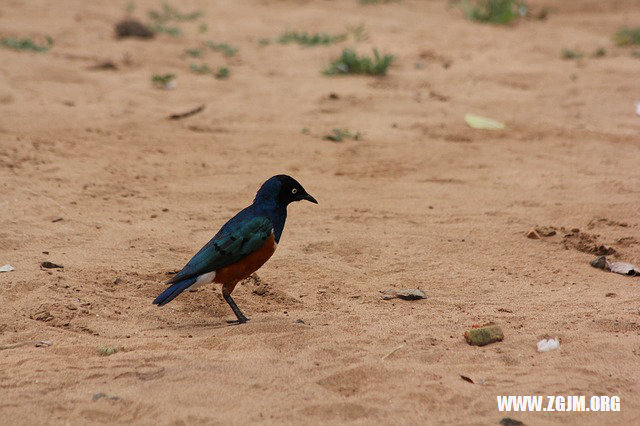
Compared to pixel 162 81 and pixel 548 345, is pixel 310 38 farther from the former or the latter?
pixel 548 345

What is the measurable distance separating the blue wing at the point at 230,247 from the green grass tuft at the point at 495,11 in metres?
8.20

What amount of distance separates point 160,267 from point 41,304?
0.91m

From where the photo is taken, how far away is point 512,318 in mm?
4980

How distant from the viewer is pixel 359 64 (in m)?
10.2

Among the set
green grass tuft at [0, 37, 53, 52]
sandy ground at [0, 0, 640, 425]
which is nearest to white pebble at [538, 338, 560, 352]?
sandy ground at [0, 0, 640, 425]

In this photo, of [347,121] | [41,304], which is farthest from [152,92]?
[41,304]

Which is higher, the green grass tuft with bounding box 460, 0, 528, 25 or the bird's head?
the green grass tuft with bounding box 460, 0, 528, 25

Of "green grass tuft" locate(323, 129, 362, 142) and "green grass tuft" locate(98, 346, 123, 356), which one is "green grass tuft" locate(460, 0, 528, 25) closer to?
"green grass tuft" locate(323, 129, 362, 142)

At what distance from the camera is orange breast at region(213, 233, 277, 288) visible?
5.00 meters

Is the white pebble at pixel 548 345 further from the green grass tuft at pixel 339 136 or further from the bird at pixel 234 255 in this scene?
the green grass tuft at pixel 339 136

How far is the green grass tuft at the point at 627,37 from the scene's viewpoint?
1162cm

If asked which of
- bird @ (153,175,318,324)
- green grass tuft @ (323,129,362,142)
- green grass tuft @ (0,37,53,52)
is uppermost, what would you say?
green grass tuft @ (0,37,53,52)

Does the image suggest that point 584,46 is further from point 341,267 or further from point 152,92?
point 341,267

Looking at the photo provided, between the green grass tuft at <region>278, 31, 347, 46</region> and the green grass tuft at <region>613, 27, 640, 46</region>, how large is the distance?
12.4ft
